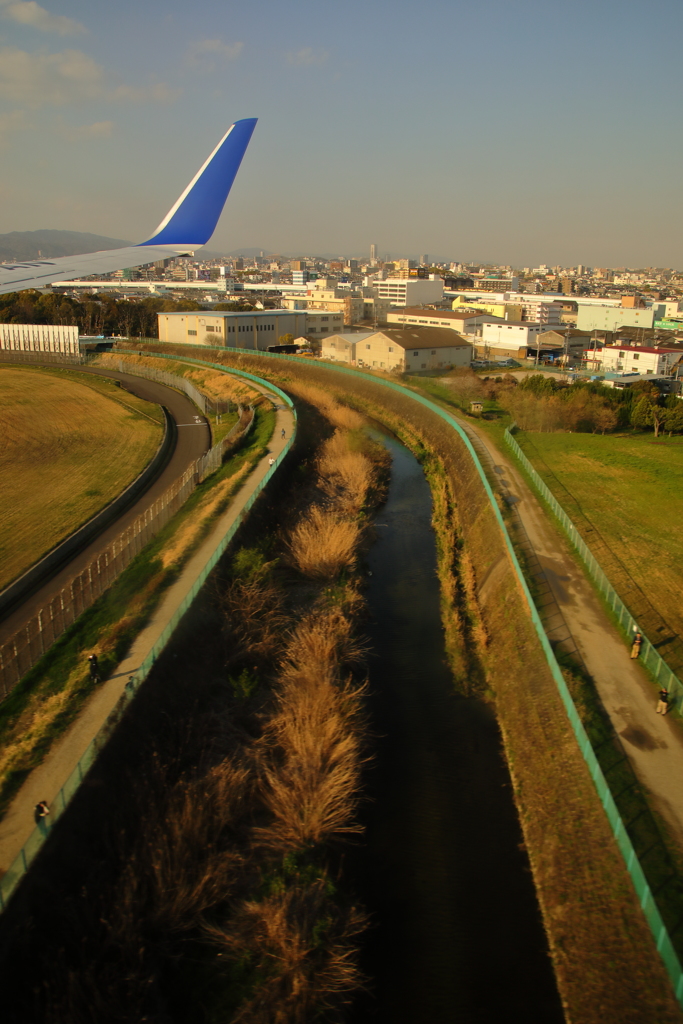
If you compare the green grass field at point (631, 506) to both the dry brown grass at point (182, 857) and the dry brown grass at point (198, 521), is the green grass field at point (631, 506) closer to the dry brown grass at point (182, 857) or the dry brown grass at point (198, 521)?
the dry brown grass at point (182, 857)

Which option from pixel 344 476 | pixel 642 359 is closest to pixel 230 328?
pixel 642 359

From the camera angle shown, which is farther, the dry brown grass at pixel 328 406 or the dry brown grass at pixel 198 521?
the dry brown grass at pixel 328 406

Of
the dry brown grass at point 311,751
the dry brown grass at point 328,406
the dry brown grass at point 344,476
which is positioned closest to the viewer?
the dry brown grass at point 311,751

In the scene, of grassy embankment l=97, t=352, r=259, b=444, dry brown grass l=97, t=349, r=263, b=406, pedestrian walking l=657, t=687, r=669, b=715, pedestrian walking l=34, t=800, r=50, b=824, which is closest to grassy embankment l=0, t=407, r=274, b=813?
pedestrian walking l=34, t=800, r=50, b=824

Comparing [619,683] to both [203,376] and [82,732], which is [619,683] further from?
[203,376]

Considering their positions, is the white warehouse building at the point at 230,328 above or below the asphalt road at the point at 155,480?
above

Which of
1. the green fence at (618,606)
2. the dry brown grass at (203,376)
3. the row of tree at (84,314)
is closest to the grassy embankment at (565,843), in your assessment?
the green fence at (618,606)

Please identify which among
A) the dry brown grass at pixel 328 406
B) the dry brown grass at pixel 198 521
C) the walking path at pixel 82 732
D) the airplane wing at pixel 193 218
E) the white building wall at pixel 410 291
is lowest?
the walking path at pixel 82 732
